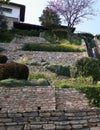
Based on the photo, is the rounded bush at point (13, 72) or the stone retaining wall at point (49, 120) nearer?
the stone retaining wall at point (49, 120)

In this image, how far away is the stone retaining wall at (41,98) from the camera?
18844mm

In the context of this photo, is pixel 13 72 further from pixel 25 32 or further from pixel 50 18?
pixel 50 18

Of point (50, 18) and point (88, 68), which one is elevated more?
point (50, 18)

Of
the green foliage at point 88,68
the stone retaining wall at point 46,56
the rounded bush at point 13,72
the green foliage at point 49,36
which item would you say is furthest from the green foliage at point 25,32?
the rounded bush at point 13,72

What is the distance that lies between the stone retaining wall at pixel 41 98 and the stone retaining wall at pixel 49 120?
8.72 m

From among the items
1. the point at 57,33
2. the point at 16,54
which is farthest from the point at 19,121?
the point at 57,33

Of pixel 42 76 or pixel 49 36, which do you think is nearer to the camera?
pixel 42 76

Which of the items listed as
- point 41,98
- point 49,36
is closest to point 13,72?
point 41,98

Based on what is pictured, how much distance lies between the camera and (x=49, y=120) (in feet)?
31.5

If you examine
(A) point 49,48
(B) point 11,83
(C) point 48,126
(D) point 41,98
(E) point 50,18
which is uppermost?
(C) point 48,126

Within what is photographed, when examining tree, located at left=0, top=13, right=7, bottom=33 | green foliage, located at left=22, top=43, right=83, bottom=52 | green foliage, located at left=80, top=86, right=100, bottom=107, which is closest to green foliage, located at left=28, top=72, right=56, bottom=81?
green foliage, located at left=80, top=86, right=100, bottom=107

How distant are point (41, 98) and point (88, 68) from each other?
287 inches

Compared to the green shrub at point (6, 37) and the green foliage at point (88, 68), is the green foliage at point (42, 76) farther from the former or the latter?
the green shrub at point (6, 37)

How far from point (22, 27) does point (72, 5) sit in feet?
21.2
